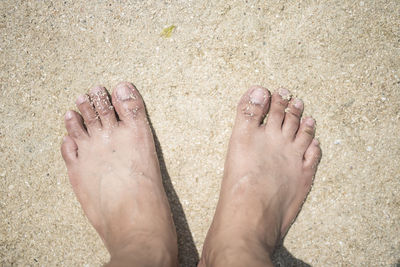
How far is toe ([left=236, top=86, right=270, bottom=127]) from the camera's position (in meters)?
1.72

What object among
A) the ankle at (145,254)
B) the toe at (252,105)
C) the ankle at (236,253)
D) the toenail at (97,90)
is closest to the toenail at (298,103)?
the toe at (252,105)

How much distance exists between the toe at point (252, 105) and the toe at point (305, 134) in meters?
0.28

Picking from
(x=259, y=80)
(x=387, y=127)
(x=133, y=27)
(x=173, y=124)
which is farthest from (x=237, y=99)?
(x=387, y=127)

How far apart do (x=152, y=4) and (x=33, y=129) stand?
1.12 m

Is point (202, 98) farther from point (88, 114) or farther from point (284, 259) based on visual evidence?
point (284, 259)

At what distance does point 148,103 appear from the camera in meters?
1.79

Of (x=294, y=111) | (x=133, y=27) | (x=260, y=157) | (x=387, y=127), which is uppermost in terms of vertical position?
(x=133, y=27)

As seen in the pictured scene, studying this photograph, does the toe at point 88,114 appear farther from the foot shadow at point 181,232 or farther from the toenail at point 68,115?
the foot shadow at point 181,232

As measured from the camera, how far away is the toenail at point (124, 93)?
174cm

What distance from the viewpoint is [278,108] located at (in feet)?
5.77

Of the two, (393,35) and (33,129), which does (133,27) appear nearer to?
(33,129)

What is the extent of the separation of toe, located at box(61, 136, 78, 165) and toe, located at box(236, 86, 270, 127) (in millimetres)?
1058

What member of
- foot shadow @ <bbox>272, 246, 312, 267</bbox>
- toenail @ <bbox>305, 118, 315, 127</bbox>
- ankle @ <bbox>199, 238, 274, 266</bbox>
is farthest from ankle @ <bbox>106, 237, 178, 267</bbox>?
toenail @ <bbox>305, 118, 315, 127</bbox>

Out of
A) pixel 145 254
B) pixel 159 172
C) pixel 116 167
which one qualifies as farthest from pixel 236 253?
pixel 116 167
